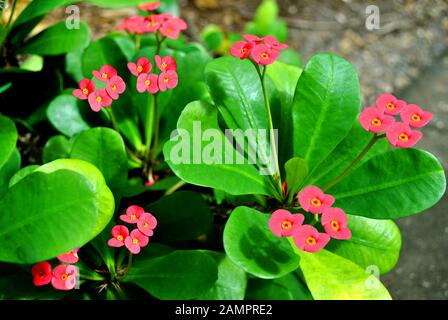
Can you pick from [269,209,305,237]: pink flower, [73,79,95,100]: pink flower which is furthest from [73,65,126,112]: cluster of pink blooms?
[269,209,305,237]: pink flower

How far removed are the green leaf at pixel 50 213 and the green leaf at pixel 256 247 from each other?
0.75ft

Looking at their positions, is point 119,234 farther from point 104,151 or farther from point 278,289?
point 278,289

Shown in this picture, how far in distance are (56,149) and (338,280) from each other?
2.29 ft

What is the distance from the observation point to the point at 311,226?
980 mm

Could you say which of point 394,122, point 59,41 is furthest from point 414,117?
point 59,41

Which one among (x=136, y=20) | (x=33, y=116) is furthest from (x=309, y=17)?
(x=33, y=116)

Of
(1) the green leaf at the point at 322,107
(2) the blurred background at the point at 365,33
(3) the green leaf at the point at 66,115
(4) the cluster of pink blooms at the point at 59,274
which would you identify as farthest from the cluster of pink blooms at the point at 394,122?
(2) the blurred background at the point at 365,33

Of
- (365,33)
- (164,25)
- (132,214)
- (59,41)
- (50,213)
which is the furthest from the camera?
(365,33)

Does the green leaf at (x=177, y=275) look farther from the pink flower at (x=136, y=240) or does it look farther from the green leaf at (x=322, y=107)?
the green leaf at (x=322, y=107)

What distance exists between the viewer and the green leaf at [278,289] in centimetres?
121

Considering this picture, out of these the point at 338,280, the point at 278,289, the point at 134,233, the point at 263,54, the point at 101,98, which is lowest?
the point at 278,289

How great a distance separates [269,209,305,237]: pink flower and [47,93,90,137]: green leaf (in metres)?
0.59

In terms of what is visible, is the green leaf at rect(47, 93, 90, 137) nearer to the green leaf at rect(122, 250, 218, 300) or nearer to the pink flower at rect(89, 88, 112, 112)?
the pink flower at rect(89, 88, 112, 112)

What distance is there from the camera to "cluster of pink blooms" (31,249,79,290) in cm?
100
